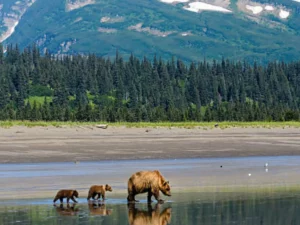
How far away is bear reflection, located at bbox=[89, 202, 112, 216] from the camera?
1917cm

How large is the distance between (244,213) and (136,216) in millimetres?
2723

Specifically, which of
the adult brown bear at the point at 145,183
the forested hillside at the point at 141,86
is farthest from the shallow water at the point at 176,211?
the forested hillside at the point at 141,86

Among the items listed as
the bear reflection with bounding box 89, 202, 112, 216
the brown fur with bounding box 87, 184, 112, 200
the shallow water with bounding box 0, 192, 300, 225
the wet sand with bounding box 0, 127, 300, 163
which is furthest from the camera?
the wet sand with bounding box 0, 127, 300, 163

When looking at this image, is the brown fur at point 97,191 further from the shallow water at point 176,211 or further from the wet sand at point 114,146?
the wet sand at point 114,146

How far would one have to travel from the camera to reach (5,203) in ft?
69.1

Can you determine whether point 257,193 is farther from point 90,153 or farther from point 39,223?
point 90,153

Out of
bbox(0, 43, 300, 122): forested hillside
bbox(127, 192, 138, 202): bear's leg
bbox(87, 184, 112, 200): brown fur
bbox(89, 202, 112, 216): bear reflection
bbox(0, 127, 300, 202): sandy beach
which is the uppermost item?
bbox(0, 43, 300, 122): forested hillside

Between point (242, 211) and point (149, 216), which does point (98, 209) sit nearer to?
point (149, 216)

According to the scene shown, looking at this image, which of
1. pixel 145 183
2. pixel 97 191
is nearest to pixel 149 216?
pixel 145 183

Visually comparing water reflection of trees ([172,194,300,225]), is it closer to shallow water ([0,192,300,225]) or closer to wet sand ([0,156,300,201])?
shallow water ([0,192,300,225])

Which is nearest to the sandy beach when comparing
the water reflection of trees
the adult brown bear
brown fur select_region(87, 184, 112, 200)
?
brown fur select_region(87, 184, 112, 200)

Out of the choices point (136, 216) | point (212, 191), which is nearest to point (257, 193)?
point (212, 191)

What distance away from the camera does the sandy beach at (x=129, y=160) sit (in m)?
25.7

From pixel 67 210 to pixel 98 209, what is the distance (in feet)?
2.72
